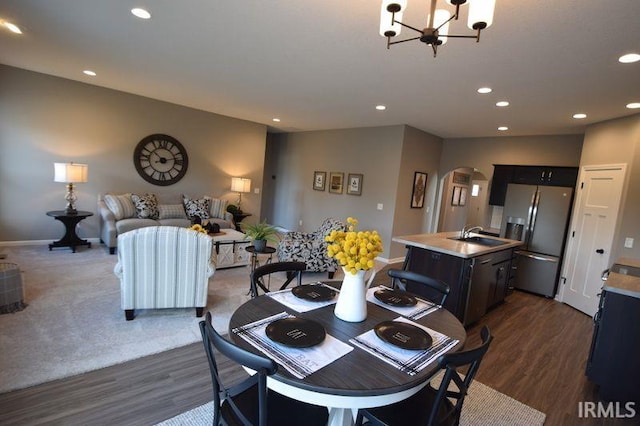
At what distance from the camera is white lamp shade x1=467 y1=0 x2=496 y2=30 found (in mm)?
1473

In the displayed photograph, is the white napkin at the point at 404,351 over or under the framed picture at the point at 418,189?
under

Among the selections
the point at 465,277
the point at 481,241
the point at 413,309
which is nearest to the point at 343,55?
the point at 413,309

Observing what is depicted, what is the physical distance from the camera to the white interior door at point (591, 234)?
13.4 ft

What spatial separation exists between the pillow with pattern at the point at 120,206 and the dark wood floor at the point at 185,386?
357 centimetres

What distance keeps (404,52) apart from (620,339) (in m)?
2.91

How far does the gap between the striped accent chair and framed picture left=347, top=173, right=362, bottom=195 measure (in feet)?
13.9

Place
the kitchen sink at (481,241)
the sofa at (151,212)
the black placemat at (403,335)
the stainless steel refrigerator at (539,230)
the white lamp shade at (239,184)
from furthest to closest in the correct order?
the white lamp shade at (239,184), the sofa at (151,212), the stainless steel refrigerator at (539,230), the kitchen sink at (481,241), the black placemat at (403,335)

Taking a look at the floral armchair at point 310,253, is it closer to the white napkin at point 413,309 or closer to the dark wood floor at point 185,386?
the dark wood floor at point 185,386

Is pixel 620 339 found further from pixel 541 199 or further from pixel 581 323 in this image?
pixel 541 199

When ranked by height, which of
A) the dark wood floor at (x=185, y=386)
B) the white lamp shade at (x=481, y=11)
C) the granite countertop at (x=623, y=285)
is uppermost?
the white lamp shade at (x=481, y=11)

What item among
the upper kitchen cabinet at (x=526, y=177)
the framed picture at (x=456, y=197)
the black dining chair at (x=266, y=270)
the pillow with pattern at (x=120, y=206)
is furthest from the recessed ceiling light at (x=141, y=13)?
the framed picture at (x=456, y=197)

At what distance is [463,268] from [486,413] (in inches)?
55.3

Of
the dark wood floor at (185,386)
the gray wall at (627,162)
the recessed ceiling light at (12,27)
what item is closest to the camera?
the dark wood floor at (185,386)

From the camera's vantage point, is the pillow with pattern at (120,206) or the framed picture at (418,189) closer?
the pillow with pattern at (120,206)
